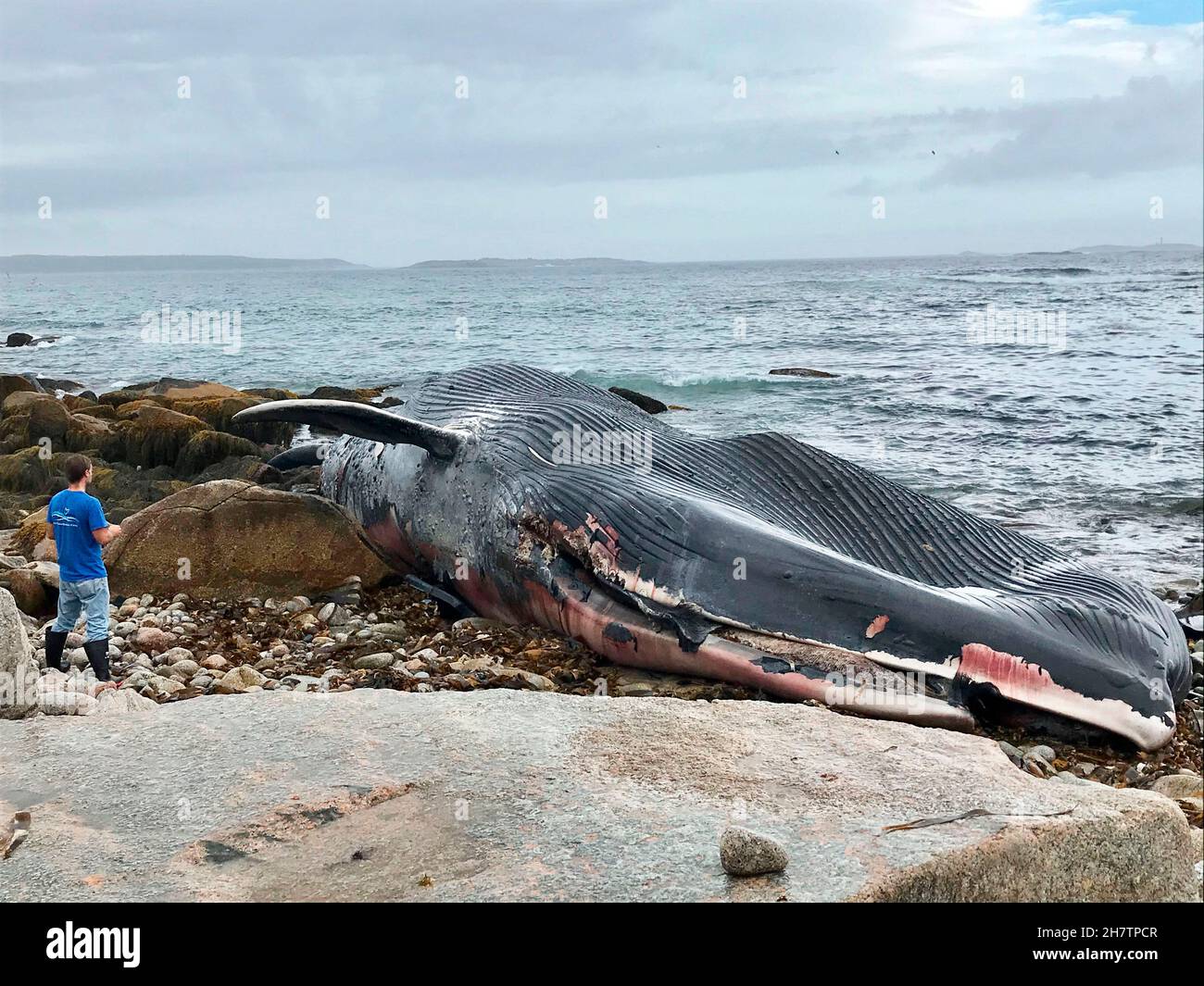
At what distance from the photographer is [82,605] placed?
6.95 m

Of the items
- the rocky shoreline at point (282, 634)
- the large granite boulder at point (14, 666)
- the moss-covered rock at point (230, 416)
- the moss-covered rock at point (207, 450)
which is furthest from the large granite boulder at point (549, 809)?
the moss-covered rock at point (230, 416)

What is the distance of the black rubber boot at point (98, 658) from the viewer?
22.1 ft

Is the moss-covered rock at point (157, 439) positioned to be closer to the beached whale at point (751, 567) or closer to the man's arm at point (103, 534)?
the beached whale at point (751, 567)

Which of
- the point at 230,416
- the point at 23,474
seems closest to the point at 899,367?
the point at 230,416

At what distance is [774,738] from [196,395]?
16401 millimetres

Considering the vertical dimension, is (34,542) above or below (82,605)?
below

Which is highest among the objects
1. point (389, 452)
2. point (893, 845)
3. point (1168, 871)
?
point (389, 452)

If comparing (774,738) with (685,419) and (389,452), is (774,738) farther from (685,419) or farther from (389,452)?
(685,419)

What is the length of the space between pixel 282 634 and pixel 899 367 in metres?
24.4

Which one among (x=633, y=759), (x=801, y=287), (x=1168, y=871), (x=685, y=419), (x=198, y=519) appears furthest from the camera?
(x=801, y=287)

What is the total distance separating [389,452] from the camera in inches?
349

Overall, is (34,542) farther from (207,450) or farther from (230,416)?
(230,416)

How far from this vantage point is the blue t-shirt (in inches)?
274
